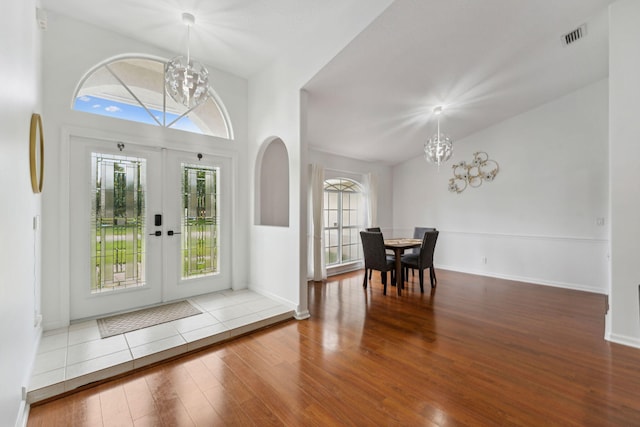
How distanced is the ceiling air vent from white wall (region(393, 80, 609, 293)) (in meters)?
1.81

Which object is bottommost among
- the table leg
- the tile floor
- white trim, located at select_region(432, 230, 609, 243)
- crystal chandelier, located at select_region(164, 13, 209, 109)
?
the tile floor

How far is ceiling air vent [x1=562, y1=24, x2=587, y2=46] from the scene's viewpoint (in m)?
3.13

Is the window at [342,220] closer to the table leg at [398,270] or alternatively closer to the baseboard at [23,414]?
the table leg at [398,270]

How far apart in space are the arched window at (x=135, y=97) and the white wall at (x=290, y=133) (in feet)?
2.56

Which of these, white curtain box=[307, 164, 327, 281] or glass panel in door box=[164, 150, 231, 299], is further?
white curtain box=[307, 164, 327, 281]

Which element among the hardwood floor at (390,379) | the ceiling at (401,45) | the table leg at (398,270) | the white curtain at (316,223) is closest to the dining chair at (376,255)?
the table leg at (398,270)

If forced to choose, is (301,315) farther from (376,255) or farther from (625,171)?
(625,171)

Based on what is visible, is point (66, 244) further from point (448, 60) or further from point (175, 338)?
point (448, 60)

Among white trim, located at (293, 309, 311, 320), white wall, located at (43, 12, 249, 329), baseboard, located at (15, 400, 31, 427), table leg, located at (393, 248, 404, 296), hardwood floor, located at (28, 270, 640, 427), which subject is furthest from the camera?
table leg, located at (393, 248, 404, 296)

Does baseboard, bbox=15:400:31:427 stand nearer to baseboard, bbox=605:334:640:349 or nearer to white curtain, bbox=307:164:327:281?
white curtain, bbox=307:164:327:281

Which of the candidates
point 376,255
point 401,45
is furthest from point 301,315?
point 401,45

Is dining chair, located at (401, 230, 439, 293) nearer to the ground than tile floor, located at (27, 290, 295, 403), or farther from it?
farther from it

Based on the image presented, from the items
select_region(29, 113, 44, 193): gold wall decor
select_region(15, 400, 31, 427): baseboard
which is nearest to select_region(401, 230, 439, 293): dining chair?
select_region(15, 400, 31, 427): baseboard

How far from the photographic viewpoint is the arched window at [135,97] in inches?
121
